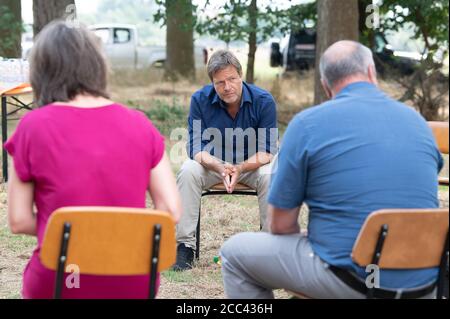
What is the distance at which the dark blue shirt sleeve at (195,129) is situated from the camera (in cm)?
499

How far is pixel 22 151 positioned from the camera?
269 cm

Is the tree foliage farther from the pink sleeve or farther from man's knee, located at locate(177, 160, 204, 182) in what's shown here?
the pink sleeve

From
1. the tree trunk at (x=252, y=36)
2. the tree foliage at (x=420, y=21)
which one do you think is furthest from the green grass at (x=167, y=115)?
the tree foliage at (x=420, y=21)

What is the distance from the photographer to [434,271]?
2.94m

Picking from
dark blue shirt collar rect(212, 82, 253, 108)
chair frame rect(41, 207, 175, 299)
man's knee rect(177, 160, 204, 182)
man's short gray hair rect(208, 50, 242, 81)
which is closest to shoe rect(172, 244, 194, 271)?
man's knee rect(177, 160, 204, 182)

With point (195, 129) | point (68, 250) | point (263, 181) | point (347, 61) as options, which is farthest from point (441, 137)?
point (68, 250)

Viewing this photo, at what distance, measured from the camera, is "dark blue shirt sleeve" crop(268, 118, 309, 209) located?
2.88 meters

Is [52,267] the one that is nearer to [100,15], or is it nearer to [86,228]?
[86,228]

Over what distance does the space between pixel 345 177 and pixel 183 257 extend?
215 cm

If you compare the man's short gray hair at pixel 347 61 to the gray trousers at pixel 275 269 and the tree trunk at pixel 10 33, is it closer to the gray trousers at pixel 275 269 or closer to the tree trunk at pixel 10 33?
the gray trousers at pixel 275 269

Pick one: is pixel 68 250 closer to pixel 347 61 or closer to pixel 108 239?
pixel 108 239

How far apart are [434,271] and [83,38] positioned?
1443 millimetres
